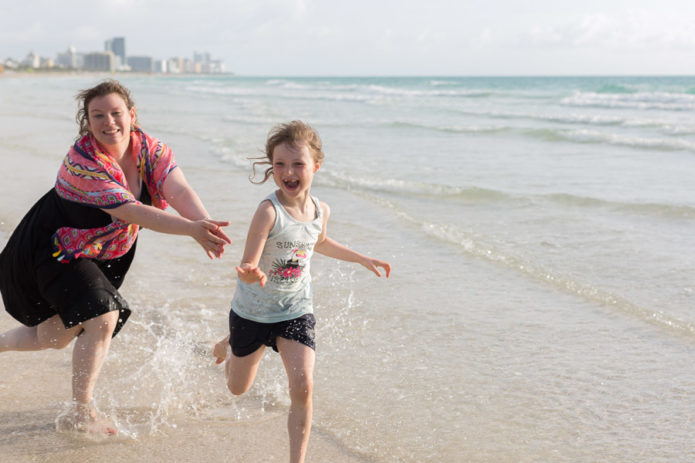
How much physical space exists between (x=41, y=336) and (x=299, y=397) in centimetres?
149

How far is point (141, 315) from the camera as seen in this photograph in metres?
4.99

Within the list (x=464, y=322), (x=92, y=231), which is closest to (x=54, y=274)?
(x=92, y=231)

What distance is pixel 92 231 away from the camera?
131 inches

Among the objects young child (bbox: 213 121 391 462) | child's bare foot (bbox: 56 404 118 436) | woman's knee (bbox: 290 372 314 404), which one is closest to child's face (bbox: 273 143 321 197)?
young child (bbox: 213 121 391 462)

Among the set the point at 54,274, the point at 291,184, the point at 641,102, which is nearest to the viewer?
the point at 291,184

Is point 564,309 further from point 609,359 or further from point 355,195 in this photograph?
point 355,195

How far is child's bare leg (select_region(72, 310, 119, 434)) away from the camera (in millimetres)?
3348

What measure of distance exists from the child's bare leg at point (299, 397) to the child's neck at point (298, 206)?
0.60 meters

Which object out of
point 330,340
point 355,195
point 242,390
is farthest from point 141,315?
point 355,195

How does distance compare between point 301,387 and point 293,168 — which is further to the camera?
point 293,168

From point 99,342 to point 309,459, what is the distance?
1.16 m

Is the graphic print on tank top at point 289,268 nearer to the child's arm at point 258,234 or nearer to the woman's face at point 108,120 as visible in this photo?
the child's arm at point 258,234

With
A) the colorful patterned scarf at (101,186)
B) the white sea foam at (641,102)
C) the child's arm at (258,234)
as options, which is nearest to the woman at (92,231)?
the colorful patterned scarf at (101,186)

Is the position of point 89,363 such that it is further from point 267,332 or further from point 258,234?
point 258,234
